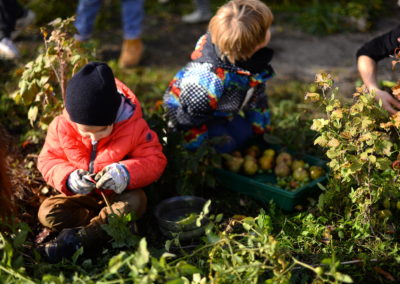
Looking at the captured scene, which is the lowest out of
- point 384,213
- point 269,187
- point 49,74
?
point 269,187

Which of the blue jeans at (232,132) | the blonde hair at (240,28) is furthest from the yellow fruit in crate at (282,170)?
the blonde hair at (240,28)

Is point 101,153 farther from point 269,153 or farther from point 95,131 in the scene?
point 269,153

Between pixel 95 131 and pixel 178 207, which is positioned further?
pixel 178 207

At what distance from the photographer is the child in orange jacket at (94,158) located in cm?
275

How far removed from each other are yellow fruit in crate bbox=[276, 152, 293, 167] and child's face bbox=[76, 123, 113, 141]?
1314 millimetres

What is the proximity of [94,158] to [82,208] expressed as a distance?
0.30 m

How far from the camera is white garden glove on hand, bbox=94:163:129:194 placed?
2826mm

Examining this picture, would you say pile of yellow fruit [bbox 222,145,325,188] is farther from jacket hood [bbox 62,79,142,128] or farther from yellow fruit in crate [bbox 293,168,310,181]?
jacket hood [bbox 62,79,142,128]

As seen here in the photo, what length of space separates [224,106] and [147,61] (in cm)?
214

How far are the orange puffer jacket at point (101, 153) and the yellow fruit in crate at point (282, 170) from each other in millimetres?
968

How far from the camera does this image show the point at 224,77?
11.5 feet

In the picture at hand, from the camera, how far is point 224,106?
3.64 m

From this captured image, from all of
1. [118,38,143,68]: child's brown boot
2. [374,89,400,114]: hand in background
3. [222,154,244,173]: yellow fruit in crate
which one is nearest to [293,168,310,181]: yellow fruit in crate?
[222,154,244,173]: yellow fruit in crate

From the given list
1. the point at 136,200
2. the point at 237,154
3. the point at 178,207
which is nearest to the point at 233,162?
the point at 237,154
